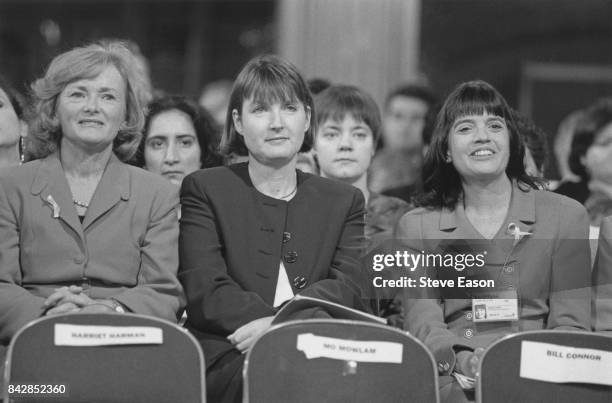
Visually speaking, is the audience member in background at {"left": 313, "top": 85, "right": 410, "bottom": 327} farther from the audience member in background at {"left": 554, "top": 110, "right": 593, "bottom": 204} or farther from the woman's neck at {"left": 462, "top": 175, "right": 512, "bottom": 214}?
the audience member in background at {"left": 554, "top": 110, "right": 593, "bottom": 204}

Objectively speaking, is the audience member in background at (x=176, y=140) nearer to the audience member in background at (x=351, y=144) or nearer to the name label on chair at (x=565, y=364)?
the audience member in background at (x=351, y=144)

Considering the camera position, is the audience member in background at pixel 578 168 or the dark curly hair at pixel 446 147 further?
the audience member in background at pixel 578 168

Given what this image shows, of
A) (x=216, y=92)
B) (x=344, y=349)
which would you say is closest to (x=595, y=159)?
(x=344, y=349)

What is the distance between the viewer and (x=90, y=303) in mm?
3033

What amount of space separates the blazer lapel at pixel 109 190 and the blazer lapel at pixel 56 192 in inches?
1.9

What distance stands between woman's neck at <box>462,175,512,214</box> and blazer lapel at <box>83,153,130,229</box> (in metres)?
1.33

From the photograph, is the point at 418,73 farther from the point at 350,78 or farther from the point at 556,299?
the point at 556,299

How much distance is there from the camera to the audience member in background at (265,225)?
126 inches

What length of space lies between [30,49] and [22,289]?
4627 mm

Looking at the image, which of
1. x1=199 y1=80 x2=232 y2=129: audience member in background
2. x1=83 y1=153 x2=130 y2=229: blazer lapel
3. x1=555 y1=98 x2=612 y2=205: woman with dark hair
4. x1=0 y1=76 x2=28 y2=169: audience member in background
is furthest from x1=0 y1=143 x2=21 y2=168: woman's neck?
x1=199 y1=80 x2=232 y2=129: audience member in background

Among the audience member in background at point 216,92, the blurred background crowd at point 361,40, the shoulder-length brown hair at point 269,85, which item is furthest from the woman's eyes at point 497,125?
the audience member in background at point 216,92

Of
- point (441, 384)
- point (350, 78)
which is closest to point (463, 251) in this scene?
point (441, 384)

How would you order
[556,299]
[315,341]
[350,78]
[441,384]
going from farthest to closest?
[350,78] → [556,299] → [441,384] → [315,341]

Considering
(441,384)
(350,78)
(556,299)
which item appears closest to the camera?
(441,384)
